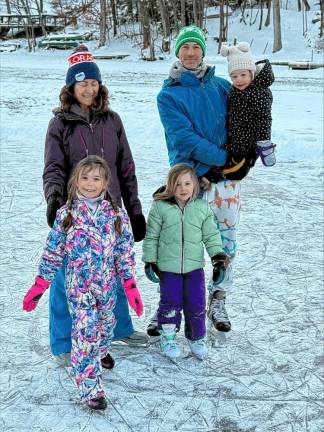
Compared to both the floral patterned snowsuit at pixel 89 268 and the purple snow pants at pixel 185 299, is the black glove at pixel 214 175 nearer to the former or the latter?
the purple snow pants at pixel 185 299

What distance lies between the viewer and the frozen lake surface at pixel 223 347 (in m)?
3.12

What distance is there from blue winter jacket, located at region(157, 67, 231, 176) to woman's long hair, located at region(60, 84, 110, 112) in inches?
16.5

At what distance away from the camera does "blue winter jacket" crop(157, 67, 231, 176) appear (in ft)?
11.7

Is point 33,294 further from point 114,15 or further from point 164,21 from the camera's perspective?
point 114,15

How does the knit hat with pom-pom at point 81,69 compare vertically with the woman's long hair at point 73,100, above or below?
above

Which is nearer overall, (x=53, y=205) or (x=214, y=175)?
(x=53, y=205)

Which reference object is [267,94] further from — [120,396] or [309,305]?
[120,396]

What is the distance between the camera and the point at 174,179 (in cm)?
344

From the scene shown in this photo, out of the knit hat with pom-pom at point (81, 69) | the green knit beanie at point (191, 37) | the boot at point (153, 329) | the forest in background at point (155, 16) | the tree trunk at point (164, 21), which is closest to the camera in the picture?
the knit hat with pom-pom at point (81, 69)

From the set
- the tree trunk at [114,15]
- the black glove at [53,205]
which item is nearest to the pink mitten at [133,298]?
the black glove at [53,205]

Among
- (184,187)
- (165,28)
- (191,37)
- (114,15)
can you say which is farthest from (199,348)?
(114,15)

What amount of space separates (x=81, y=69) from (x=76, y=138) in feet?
1.26

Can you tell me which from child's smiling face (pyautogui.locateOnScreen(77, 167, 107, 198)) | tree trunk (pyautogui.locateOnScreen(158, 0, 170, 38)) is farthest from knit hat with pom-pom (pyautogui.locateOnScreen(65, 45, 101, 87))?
tree trunk (pyautogui.locateOnScreen(158, 0, 170, 38))

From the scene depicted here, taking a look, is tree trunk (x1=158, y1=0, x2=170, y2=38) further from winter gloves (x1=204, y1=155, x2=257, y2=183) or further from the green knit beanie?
winter gloves (x1=204, y1=155, x2=257, y2=183)
